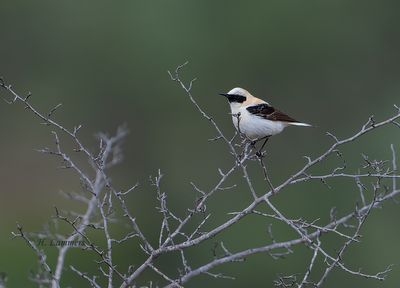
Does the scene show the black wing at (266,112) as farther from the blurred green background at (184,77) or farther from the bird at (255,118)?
the blurred green background at (184,77)

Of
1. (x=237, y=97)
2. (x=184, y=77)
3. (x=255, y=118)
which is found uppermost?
(x=184, y=77)

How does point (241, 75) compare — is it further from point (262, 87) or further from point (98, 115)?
point (98, 115)

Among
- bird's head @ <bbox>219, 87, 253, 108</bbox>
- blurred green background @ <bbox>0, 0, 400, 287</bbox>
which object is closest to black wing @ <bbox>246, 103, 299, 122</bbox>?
bird's head @ <bbox>219, 87, 253, 108</bbox>

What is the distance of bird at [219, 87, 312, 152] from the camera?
19.6 ft

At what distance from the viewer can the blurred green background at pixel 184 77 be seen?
14242 millimetres

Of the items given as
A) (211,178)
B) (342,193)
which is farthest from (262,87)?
(342,193)

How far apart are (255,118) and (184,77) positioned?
8939mm

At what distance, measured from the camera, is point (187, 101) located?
1548cm

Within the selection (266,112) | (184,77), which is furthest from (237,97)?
(184,77)

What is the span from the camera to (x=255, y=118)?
6.05 m

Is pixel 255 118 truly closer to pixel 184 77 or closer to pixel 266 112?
pixel 266 112

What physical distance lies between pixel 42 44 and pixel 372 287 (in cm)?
852

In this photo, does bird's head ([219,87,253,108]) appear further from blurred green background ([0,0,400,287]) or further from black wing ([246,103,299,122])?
blurred green background ([0,0,400,287])

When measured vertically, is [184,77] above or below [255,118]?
above
